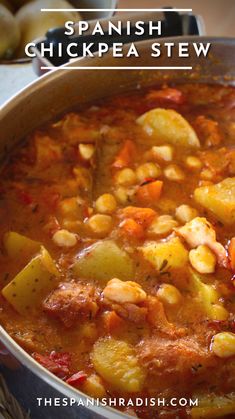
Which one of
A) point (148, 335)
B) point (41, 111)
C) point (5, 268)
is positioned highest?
point (41, 111)

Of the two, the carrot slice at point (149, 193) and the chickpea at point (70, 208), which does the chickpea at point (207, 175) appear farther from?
the chickpea at point (70, 208)

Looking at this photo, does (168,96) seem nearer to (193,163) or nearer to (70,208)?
(193,163)

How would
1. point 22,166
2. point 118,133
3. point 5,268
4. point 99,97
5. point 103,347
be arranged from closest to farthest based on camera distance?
point 103,347
point 5,268
point 22,166
point 118,133
point 99,97

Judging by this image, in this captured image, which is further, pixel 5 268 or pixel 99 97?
pixel 99 97

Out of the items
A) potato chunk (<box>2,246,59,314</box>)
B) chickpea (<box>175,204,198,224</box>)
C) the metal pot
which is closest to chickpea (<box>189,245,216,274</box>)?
chickpea (<box>175,204,198,224</box>)

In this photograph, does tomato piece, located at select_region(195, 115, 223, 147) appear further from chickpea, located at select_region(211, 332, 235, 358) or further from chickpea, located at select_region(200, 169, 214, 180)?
chickpea, located at select_region(211, 332, 235, 358)

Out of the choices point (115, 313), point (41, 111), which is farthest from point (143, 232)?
point (41, 111)

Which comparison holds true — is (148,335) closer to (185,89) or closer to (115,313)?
(115,313)
